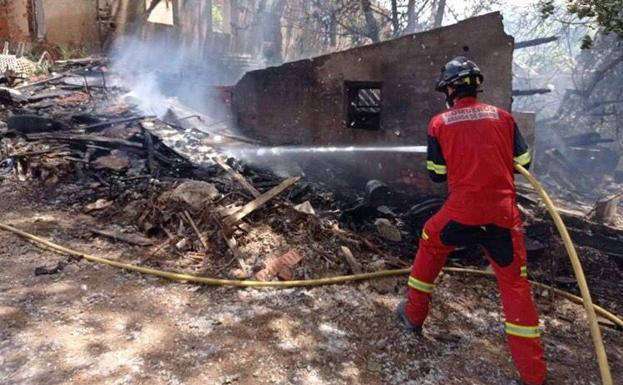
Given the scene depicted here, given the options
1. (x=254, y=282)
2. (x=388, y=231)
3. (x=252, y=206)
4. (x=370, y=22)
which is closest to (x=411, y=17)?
(x=370, y=22)

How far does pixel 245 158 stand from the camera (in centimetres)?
802

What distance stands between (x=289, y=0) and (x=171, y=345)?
17692 mm

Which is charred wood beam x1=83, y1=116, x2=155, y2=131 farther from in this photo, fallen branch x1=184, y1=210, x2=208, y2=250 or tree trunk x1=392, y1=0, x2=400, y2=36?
tree trunk x1=392, y1=0, x2=400, y2=36

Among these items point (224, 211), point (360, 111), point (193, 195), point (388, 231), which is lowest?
point (388, 231)

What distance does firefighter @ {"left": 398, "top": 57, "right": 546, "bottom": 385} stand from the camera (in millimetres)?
2979

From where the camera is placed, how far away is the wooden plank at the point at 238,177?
576cm

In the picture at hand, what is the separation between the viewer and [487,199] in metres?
3.05

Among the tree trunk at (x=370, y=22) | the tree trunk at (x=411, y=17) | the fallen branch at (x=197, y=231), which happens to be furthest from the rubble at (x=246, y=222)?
the tree trunk at (x=411, y=17)

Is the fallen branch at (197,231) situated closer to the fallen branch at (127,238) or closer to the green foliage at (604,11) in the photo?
the fallen branch at (127,238)

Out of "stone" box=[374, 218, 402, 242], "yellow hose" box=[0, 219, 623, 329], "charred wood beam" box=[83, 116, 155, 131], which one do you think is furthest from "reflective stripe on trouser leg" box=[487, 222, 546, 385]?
"charred wood beam" box=[83, 116, 155, 131]

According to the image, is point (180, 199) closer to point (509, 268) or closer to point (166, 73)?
point (509, 268)

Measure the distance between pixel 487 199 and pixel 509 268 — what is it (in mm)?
488

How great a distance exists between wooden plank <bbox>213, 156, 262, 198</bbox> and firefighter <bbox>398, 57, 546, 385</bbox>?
9.62 feet

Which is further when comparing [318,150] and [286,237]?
[318,150]
